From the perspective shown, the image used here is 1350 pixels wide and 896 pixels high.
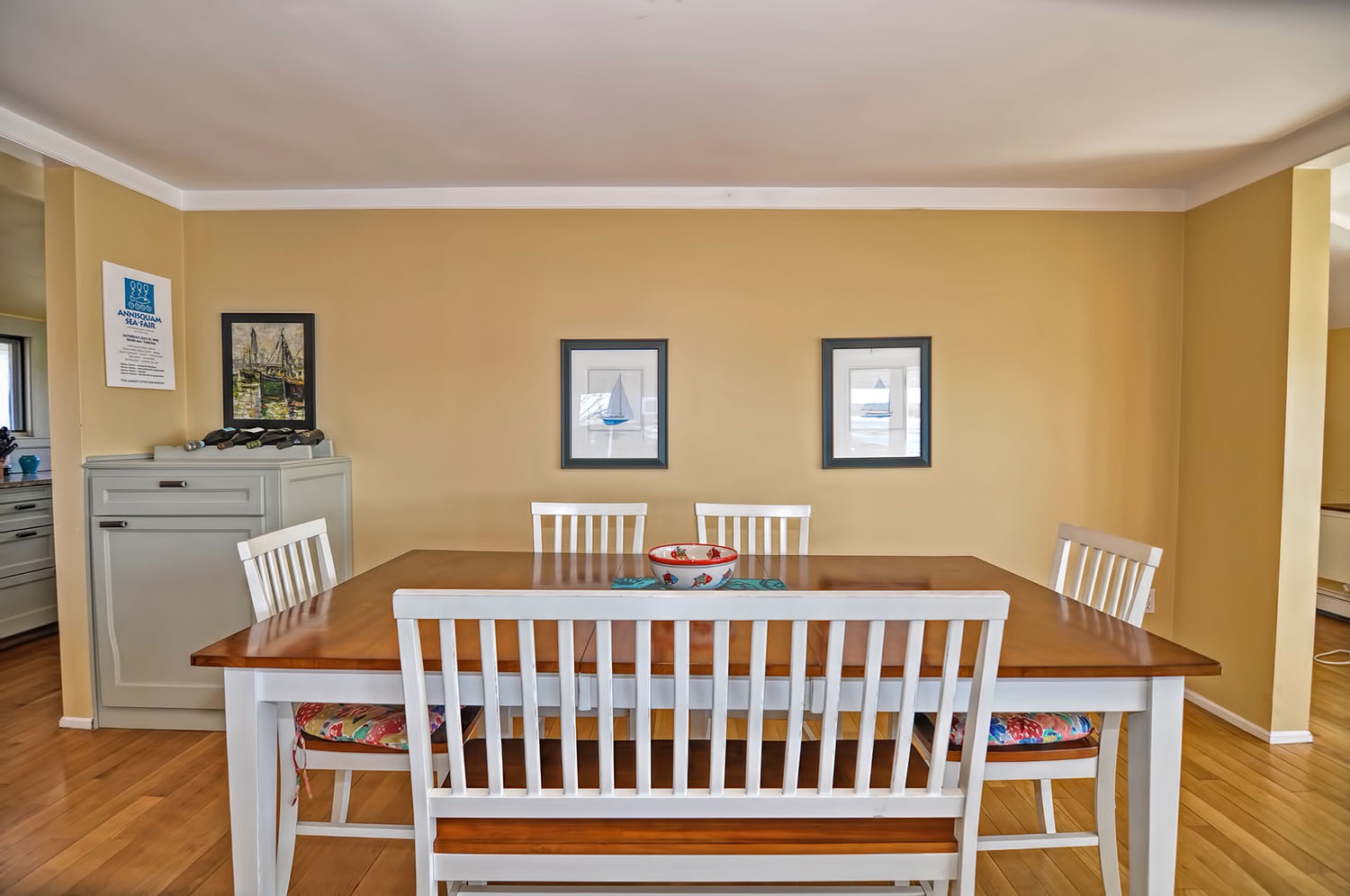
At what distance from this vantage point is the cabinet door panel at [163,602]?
2.83 meters

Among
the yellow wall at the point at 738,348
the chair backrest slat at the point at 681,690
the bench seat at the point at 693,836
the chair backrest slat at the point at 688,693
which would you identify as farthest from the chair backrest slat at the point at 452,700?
the yellow wall at the point at 738,348

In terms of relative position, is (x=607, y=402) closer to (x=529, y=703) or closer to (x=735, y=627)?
(x=735, y=627)

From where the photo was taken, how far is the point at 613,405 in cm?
331

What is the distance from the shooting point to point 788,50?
2043mm

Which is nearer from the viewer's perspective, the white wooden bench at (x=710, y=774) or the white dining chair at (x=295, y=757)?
the white wooden bench at (x=710, y=774)

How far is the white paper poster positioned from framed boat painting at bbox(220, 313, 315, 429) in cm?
22

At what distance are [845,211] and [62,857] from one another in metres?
3.60

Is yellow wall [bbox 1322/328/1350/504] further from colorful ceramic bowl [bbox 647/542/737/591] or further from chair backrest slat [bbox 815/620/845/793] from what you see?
chair backrest slat [bbox 815/620/845/793]

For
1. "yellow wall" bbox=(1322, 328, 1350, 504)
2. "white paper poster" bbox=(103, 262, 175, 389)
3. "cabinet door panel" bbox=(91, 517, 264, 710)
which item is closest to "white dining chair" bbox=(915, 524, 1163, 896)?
"cabinet door panel" bbox=(91, 517, 264, 710)

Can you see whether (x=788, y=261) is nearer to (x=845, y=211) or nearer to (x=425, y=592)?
(x=845, y=211)

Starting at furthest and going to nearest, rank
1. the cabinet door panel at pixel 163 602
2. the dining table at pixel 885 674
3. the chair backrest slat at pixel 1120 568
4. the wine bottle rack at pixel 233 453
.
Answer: the wine bottle rack at pixel 233 453 < the cabinet door panel at pixel 163 602 < the chair backrest slat at pixel 1120 568 < the dining table at pixel 885 674

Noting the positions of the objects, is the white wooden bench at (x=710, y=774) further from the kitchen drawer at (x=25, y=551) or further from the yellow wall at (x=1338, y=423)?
the yellow wall at (x=1338, y=423)

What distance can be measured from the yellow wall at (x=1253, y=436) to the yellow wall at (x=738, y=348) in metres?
0.13

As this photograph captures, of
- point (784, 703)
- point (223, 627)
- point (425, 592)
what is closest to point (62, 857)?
point (223, 627)
